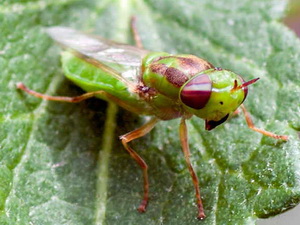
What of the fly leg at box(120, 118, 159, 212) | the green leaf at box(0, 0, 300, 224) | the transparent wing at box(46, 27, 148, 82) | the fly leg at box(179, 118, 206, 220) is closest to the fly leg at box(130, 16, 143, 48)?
the green leaf at box(0, 0, 300, 224)

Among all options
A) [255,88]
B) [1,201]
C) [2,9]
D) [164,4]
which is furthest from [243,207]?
[2,9]

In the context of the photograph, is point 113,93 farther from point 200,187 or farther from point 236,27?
point 236,27

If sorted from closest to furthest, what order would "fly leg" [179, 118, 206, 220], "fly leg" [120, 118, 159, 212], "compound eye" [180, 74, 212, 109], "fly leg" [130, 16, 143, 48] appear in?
"compound eye" [180, 74, 212, 109] → "fly leg" [179, 118, 206, 220] → "fly leg" [120, 118, 159, 212] → "fly leg" [130, 16, 143, 48]

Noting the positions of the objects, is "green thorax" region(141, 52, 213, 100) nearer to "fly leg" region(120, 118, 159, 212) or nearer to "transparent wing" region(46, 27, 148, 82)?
"transparent wing" region(46, 27, 148, 82)

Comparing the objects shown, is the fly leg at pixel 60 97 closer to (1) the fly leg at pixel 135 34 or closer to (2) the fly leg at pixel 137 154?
(2) the fly leg at pixel 137 154

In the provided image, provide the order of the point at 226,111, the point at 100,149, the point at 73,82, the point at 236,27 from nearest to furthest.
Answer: the point at 226,111 < the point at 100,149 < the point at 73,82 < the point at 236,27

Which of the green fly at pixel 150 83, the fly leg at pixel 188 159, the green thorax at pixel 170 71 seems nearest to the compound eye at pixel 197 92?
the green fly at pixel 150 83

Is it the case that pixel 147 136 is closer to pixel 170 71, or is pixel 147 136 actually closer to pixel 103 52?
pixel 170 71
